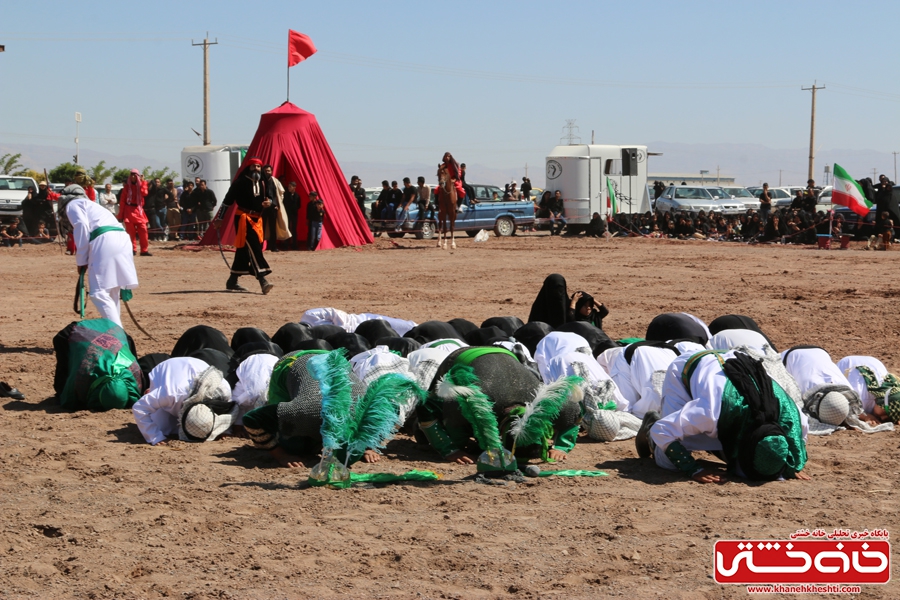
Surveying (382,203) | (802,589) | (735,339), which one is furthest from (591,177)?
(802,589)

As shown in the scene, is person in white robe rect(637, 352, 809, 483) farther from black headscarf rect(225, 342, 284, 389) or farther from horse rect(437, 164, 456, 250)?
horse rect(437, 164, 456, 250)

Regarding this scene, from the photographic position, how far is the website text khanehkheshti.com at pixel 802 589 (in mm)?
3928

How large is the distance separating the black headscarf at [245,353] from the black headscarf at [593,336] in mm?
2154

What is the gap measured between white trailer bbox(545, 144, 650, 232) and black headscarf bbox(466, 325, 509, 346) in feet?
71.7

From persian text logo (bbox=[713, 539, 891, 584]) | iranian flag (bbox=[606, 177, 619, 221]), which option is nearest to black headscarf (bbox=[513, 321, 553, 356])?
persian text logo (bbox=[713, 539, 891, 584])

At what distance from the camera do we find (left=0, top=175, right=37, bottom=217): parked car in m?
25.6

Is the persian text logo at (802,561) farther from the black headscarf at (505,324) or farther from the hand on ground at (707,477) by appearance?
the black headscarf at (505,324)

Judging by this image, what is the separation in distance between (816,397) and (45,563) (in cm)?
466

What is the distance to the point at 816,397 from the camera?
651 centimetres

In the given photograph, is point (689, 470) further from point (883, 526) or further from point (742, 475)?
point (883, 526)

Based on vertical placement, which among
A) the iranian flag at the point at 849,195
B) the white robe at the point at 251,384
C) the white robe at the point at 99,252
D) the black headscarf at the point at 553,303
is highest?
the iranian flag at the point at 849,195

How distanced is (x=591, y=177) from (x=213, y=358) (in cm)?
2418

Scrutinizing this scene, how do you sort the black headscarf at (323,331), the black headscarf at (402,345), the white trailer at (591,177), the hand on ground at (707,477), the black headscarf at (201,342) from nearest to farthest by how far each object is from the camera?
the hand on ground at (707,477), the black headscarf at (402,345), the black headscarf at (201,342), the black headscarf at (323,331), the white trailer at (591,177)

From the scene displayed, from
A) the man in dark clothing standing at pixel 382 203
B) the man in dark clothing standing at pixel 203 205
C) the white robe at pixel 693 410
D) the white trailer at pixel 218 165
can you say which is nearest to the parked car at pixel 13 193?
the man in dark clothing standing at pixel 203 205
